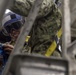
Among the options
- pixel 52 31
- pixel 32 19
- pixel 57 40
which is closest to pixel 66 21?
pixel 32 19

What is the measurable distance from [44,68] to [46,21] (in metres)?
1.83

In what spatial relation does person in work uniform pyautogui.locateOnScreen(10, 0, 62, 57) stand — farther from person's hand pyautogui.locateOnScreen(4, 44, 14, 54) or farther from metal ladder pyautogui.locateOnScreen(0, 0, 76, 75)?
metal ladder pyautogui.locateOnScreen(0, 0, 76, 75)

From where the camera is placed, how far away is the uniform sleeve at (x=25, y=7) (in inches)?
121

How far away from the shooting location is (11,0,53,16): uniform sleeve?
3.08m

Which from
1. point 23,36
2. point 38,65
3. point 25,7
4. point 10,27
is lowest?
point 38,65

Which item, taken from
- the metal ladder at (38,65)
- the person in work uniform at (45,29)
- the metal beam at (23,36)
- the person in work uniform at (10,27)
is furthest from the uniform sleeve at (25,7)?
the person in work uniform at (10,27)

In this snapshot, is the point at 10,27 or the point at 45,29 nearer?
the point at 45,29

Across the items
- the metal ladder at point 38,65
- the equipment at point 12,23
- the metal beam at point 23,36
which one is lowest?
the metal ladder at point 38,65

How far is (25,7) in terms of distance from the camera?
3297 millimetres

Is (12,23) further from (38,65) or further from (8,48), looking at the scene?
(38,65)

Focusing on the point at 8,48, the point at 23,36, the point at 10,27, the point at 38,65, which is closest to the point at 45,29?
the point at 8,48

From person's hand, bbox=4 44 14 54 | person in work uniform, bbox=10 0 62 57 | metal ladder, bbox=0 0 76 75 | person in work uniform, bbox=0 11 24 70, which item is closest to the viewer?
metal ladder, bbox=0 0 76 75

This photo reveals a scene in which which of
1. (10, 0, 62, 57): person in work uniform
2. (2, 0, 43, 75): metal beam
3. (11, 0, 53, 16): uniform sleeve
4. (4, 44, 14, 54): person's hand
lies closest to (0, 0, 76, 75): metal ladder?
(2, 0, 43, 75): metal beam

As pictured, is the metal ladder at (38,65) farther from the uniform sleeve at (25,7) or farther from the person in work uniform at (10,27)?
the person in work uniform at (10,27)
